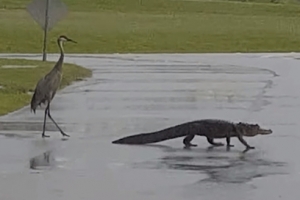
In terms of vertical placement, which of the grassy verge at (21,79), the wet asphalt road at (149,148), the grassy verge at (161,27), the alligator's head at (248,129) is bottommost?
the grassy verge at (161,27)

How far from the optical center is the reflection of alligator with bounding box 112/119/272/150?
43.7ft

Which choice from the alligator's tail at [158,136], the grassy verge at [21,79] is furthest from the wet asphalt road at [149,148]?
the grassy verge at [21,79]

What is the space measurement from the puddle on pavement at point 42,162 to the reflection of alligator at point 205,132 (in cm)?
147

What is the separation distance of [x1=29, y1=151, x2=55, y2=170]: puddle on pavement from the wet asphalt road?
0.01 m

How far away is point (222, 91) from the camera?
23266 millimetres

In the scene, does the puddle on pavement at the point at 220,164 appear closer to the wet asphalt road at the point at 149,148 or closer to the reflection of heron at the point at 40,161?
the wet asphalt road at the point at 149,148

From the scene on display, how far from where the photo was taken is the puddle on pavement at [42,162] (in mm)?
11555

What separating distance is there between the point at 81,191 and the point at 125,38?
135 feet

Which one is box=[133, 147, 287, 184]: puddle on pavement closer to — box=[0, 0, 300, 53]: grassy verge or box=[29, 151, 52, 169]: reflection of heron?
box=[29, 151, 52, 169]: reflection of heron

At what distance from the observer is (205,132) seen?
13.4 meters

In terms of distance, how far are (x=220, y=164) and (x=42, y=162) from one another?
6.65 feet

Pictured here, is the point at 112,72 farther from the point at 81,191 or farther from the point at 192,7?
the point at 192,7

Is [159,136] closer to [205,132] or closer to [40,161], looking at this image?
[205,132]

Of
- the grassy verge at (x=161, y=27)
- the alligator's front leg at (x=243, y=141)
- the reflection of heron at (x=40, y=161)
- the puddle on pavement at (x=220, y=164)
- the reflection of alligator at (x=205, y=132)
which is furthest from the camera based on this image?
the grassy verge at (x=161, y=27)
